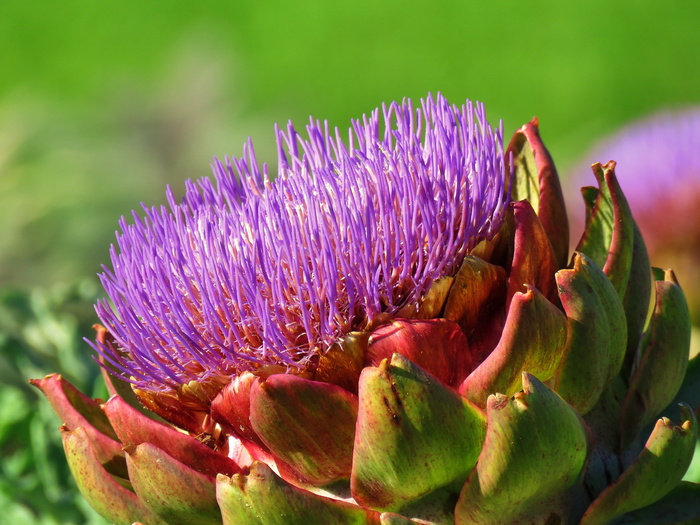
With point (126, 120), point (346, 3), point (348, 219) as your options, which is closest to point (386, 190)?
point (348, 219)

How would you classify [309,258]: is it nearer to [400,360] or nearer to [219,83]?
[400,360]

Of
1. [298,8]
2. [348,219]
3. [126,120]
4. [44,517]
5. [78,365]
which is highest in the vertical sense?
[298,8]

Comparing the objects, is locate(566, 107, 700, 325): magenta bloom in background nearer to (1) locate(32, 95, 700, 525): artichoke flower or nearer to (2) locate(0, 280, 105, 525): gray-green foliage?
(1) locate(32, 95, 700, 525): artichoke flower

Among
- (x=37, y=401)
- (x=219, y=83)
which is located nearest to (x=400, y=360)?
(x=37, y=401)

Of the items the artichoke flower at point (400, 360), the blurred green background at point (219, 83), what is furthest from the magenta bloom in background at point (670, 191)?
the blurred green background at point (219, 83)

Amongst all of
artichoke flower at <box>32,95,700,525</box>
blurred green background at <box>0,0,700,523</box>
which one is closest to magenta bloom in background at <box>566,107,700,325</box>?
artichoke flower at <box>32,95,700,525</box>

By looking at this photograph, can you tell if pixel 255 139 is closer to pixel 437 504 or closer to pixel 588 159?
pixel 588 159
